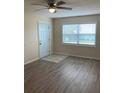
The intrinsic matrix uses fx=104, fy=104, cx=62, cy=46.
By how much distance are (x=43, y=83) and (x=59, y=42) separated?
4010 millimetres

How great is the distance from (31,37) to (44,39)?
111 centimetres

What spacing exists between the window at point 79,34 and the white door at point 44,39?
109cm

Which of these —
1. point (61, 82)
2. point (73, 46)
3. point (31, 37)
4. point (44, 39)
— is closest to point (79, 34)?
point (73, 46)

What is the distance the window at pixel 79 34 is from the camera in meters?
5.74

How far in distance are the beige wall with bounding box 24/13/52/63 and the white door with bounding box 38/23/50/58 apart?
322 mm

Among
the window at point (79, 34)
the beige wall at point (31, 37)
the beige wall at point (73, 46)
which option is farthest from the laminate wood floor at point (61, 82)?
the window at point (79, 34)

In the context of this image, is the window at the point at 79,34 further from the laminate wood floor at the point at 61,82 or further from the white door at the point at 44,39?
the laminate wood floor at the point at 61,82

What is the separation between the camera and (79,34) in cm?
614

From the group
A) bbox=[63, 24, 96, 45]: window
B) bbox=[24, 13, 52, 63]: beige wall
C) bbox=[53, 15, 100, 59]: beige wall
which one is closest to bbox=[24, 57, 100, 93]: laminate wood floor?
bbox=[24, 13, 52, 63]: beige wall

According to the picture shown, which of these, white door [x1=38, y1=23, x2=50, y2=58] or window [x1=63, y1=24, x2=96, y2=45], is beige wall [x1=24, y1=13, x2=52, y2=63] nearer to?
white door [x1=38, y1=23, x2=50, y2=58]

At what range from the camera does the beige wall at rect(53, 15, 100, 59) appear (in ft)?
18.1
